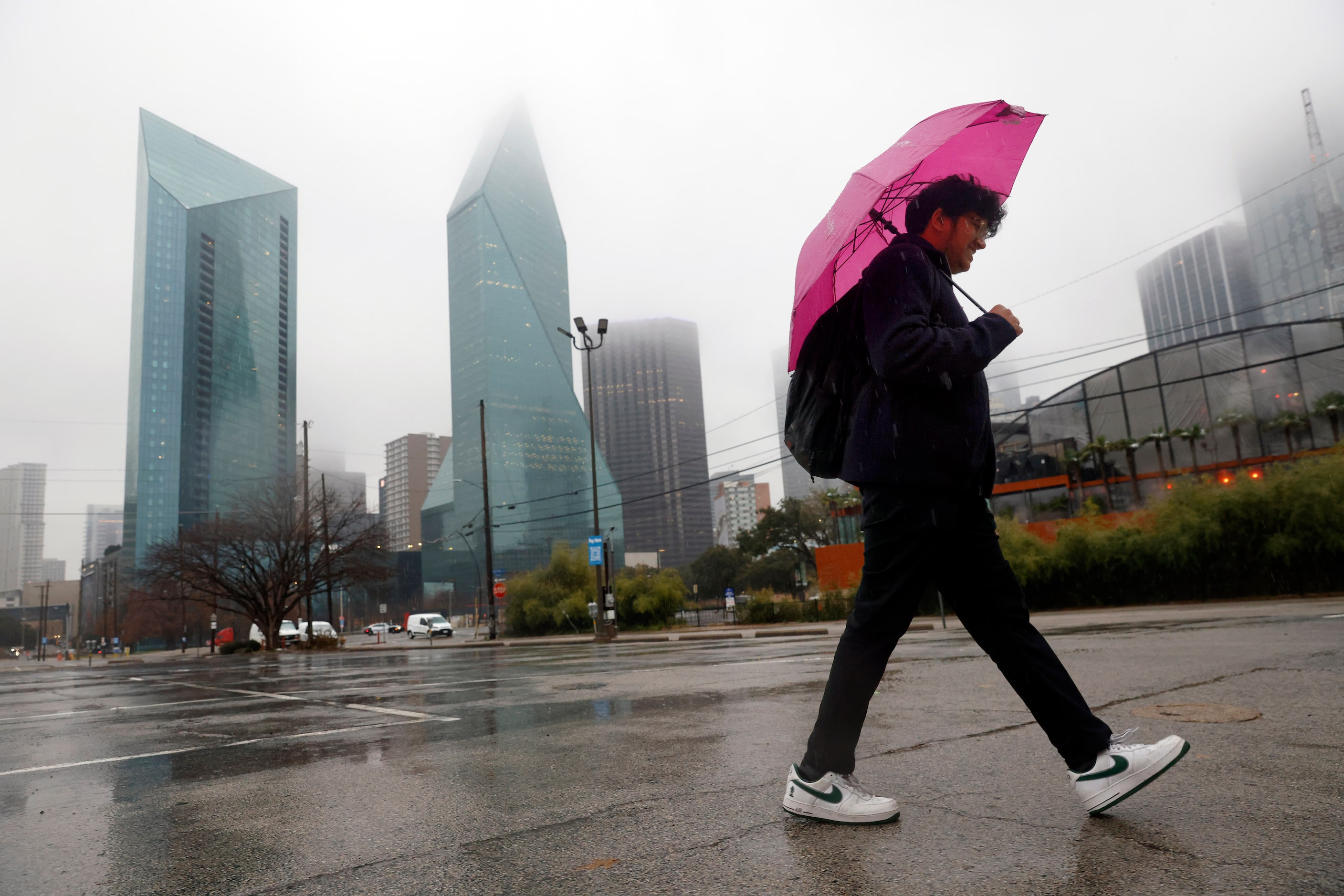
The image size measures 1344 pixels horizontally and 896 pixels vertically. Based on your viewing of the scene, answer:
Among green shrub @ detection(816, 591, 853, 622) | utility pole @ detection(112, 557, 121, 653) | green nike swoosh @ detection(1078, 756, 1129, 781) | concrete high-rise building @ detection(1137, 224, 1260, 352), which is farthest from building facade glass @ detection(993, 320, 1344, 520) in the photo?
concrete high-rise building @ detection(1137, 224, 1260, 352)

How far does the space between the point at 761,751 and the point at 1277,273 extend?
145 metres

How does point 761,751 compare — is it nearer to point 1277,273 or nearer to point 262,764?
point 262,764

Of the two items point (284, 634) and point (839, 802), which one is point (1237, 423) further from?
point (284, 634)

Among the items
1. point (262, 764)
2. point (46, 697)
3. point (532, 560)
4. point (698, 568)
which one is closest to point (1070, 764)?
point (262, 764)

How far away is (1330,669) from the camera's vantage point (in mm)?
4781

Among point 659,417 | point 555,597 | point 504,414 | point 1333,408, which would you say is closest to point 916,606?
point 555,597

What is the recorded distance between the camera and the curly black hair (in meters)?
2.56

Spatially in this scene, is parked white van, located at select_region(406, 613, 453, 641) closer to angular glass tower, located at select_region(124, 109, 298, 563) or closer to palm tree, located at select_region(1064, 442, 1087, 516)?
palm tree, located at select_region(1064, 442, 1087, 516)

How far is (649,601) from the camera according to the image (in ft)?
109

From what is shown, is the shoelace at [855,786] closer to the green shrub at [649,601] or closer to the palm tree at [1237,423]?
the green shrub at [649,601]

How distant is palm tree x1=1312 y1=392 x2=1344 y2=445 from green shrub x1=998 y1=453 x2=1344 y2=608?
1277cm

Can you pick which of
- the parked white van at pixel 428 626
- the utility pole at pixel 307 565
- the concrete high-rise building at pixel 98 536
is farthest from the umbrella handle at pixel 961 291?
the concrete high-rise building at pixel 98 536

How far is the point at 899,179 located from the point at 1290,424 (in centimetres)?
4047

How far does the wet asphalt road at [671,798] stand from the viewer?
176 cm
